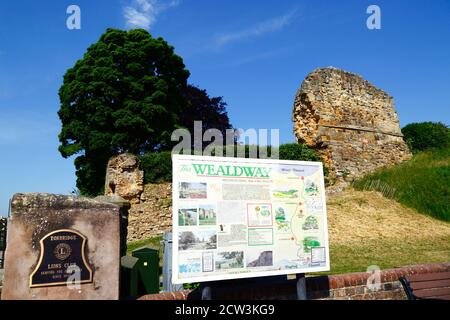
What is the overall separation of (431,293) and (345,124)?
45.3 ft

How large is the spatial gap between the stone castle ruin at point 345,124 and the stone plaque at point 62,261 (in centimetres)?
1441

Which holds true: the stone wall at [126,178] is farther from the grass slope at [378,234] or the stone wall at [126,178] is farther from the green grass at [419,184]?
the green grass at [419,184]

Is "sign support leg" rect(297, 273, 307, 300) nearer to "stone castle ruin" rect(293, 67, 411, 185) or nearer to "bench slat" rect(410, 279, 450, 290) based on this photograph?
"bench slat" rect(410, 279, 450, 290)

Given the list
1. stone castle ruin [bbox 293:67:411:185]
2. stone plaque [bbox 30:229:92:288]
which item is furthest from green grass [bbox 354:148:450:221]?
stone plaque [bbox 30:229:92:288]

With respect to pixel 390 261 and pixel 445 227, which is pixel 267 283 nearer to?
pixel 390 261

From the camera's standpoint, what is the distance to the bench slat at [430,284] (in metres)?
5.15

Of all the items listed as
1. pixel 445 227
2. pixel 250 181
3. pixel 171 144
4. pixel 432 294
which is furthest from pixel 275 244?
pixel 171 144

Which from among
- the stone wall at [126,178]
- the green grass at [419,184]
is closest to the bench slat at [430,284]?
the green grass at [419,184]

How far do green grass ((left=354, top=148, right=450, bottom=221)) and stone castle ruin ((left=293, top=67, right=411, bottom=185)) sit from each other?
1.06 metres

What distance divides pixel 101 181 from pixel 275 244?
62.4 feet

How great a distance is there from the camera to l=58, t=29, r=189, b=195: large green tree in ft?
66.2

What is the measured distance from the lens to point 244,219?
13.5 feet

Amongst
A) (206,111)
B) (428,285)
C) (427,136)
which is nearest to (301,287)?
(428,285)
